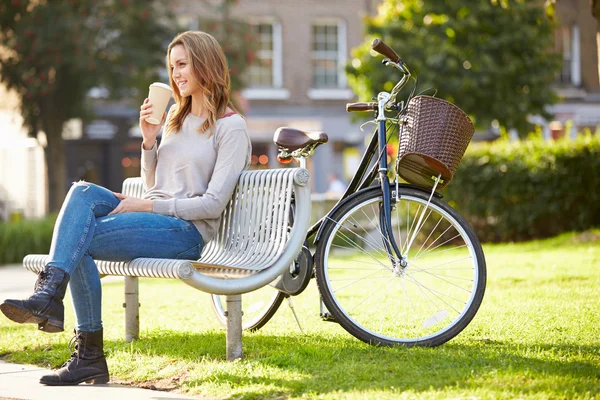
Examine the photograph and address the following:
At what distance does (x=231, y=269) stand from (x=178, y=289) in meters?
4.04

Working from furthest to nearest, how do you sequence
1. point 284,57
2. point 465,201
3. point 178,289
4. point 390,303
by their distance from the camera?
point 284,57
point 465,201
point 178,289
point 390,303

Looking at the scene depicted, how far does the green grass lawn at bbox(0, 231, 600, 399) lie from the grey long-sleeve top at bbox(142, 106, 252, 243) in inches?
26.1

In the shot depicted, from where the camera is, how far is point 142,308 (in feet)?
21.6

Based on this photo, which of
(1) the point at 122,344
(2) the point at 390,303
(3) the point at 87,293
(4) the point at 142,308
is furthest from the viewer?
(4) the point at 142,308

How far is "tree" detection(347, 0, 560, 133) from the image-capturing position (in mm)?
17188

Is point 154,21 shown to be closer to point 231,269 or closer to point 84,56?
point 84,56

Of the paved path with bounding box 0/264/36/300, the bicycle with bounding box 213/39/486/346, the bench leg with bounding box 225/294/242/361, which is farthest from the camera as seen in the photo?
the paved path with bounding box 0/264/36/300

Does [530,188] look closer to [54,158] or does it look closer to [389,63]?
[54,158]

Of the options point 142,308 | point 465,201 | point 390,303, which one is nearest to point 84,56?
point 465,201

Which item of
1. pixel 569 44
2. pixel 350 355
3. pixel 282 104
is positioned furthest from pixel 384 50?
pixel 569 44

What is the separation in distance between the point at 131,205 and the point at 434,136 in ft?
4.53

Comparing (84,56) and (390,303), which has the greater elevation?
(84,56)

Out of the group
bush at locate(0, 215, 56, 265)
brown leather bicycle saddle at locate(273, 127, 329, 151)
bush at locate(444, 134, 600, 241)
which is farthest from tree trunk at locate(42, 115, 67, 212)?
brown leather bicycle saddle at locate(273, 127, 329, 151)

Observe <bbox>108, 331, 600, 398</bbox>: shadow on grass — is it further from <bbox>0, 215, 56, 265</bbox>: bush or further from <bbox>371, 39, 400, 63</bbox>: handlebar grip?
<bbox>0, 215, 56, 265</bbox>: bush
